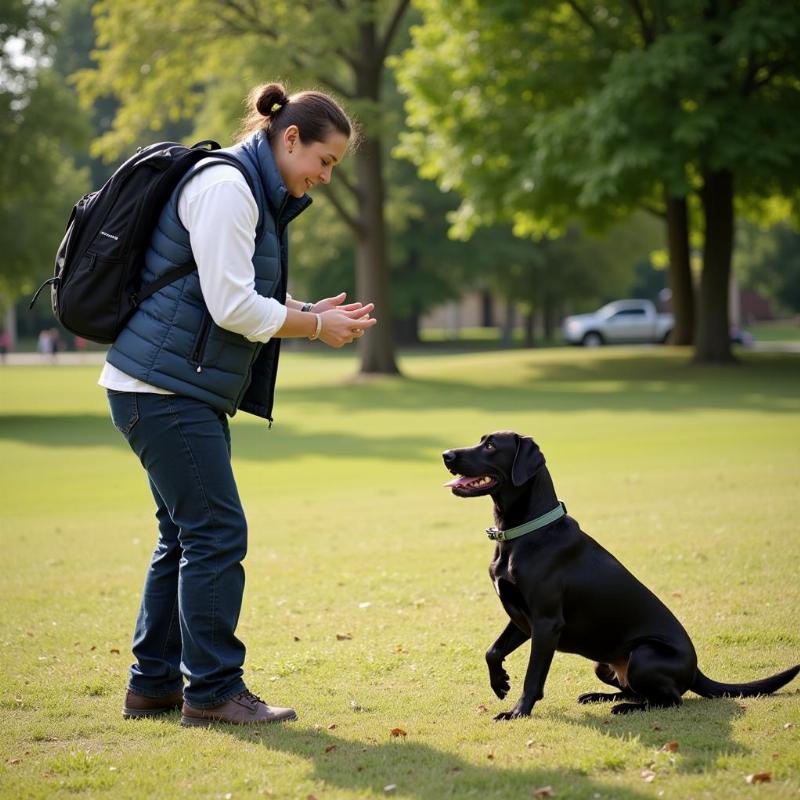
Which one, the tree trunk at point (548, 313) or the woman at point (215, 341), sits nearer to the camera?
the woman at point (215, 341)

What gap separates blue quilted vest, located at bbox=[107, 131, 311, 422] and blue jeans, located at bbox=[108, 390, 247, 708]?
107mm

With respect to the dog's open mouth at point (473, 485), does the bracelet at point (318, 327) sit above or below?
above

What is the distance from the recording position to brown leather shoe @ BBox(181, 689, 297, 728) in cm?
485

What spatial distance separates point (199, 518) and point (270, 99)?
6.05ft

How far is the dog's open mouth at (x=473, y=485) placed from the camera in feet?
16.4

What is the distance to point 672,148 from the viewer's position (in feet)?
87.0

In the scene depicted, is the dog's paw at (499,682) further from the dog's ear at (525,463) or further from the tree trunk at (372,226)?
the tree trunk at (372,226)

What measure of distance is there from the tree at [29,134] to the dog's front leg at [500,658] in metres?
26.8

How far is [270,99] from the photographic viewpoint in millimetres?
4871

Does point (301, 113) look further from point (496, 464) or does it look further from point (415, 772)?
point (415, 772)

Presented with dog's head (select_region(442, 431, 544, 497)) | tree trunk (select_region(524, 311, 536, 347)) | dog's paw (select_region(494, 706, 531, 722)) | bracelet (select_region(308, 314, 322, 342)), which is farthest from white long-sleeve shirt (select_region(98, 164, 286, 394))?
tree trunk (select_region(524, 311, 536, 347))

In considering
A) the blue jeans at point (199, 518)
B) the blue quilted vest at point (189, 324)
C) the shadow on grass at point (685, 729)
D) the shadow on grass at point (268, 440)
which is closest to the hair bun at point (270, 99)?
the blue quilted vest at point (189, 324)

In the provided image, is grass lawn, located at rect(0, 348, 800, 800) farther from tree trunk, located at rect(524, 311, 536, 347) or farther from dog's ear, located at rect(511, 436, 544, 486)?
tree trunk, located at rect(524, 311, 536, 347)

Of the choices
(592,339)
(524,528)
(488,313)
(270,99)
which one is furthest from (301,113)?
(488,313)
